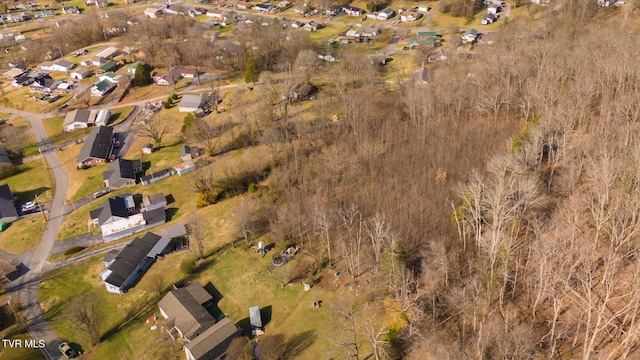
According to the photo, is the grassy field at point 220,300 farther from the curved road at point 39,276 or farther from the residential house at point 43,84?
the residential house at point 43,84

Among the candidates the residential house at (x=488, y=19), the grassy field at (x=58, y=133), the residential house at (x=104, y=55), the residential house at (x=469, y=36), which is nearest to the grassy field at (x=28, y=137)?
the grassy field at (x=58, y=133)

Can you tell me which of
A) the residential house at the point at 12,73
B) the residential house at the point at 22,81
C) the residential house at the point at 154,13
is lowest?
the residential house at the point at 22,81

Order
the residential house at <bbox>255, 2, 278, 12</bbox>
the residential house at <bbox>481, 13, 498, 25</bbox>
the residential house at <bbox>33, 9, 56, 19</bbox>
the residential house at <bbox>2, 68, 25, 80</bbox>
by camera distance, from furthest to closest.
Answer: the residential house at <bbox>33, 9, 56, 19</bbox>
the residential house at <bbox>255, 2, 278, 12</bbox>
the residential house at <bbox>481, 13, 498, 25</bbox>
the residential house at <bbox>2, 68, 25, 80</bbox>

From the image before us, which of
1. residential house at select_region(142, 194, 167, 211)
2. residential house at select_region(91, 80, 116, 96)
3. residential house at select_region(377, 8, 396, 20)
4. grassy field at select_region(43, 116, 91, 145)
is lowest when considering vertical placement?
residential house at select_region(142, 194, 167, 211)

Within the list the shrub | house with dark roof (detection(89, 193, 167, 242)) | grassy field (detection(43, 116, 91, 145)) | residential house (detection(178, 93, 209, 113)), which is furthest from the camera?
residential house (detection(178, 93, 209, 113))

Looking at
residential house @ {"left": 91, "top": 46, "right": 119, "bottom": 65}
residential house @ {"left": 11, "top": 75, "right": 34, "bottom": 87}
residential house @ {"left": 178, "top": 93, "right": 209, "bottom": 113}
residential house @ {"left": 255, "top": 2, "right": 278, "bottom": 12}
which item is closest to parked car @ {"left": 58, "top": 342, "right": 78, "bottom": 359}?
residential house @ {"left": 178, "top": 93, "right": 209, "bottom": 113}

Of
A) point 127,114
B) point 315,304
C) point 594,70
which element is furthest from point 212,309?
point 594,70

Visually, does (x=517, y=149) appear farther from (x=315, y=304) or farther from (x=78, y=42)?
(x=78, y=42)

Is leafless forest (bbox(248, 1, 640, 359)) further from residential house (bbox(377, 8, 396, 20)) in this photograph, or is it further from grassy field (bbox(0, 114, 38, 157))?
residential house (bbox(377, 8, 396, 20))
